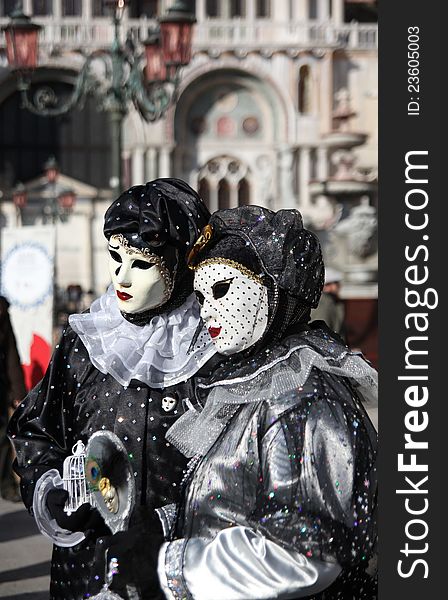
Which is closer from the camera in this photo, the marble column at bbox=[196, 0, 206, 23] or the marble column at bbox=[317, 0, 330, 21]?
the marble column at bbox=[196, 0, 206, 23]

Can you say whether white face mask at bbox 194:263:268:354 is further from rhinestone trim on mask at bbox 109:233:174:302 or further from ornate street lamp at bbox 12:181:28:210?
ornate street lamp at bbox 12:181:28:210

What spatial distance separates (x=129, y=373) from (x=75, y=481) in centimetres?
30

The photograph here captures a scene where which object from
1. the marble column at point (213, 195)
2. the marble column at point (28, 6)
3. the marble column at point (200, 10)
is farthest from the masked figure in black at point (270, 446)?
the marble column at point (28, 6)

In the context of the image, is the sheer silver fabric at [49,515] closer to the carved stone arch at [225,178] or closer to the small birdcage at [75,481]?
the small birdcage at [75,481]

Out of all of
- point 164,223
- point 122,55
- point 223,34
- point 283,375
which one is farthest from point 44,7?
point 283,375

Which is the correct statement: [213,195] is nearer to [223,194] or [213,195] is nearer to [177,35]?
[223,194]

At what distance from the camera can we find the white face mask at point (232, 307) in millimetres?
2193

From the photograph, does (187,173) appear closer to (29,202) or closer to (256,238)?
(29,202)

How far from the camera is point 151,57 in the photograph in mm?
10547

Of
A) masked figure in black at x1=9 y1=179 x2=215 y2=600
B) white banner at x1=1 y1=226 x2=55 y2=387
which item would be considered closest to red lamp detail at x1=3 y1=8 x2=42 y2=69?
white banner at x1=1 y1=226 x2=55 y2=387

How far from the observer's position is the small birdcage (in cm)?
273

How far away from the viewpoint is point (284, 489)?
196 cm

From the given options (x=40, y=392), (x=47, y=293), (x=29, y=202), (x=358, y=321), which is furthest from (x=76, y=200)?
(x=40, y=392)

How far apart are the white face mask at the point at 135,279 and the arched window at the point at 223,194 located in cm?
2753
